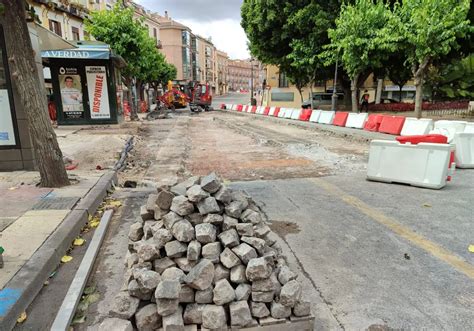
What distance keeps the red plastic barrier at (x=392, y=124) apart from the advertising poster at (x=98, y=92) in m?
12.6

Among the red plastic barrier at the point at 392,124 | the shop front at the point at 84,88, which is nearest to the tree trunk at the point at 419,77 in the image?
the red plastic barrier at the point at 392,124

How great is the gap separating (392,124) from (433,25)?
4.39 metres

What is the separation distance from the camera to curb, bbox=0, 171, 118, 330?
252cm

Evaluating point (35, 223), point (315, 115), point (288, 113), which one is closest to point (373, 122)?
point (315, 115)

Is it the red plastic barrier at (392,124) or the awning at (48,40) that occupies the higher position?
the awning at (48,40)

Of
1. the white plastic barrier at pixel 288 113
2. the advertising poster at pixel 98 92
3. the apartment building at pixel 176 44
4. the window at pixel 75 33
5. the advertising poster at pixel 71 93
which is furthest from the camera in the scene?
the apartment building at pixel 176 44

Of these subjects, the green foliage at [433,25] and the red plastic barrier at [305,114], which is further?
the red plastic barrier at [305,114]

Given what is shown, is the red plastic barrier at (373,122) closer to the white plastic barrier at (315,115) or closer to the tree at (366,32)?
the tree at (366,32)

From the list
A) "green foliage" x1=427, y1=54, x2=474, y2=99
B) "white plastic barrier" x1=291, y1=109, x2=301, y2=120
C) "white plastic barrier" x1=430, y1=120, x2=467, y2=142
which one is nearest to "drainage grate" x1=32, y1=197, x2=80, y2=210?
"white plastic barrier" x1=430, y1=120, x2=467, y2=142

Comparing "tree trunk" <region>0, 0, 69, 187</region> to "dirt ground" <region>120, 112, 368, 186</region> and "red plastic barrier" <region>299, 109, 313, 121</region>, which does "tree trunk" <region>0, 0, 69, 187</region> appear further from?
"red plastic barrier" <region>299, 109, 313, 121</region>

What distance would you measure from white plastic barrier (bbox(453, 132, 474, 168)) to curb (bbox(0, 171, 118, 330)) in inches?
325

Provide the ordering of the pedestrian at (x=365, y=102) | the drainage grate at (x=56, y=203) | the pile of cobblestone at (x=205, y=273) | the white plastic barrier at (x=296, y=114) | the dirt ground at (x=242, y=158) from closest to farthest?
the pile of cobblestone at (x=205, y=273)
the drainage grate at (x=56, y=203)
the dirt ground at (x=242, y=158)
the white plastic barrier at (x=296, y=114)
the pedestrian at (x=365, y=102)

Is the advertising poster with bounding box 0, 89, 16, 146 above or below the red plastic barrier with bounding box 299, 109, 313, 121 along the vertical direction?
above

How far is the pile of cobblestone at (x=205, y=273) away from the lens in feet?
7.54
